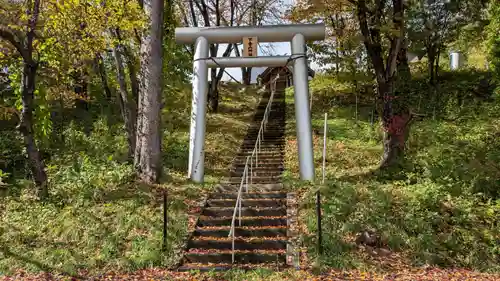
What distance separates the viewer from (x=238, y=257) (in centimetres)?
782

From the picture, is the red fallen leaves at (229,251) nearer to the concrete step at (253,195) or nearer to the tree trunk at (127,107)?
the concrete step at (253,195)

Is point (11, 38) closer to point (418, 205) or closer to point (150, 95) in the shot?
point (150, 95)

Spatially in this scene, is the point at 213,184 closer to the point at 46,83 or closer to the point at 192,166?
the point at 192,166

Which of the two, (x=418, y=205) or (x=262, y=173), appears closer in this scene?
(x=418, y=205)

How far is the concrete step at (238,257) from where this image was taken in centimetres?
772

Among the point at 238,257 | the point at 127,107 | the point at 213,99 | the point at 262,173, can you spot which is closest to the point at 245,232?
the point at 238,257

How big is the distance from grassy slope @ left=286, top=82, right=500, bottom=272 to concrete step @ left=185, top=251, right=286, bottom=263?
708mm

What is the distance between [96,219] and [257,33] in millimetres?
7110

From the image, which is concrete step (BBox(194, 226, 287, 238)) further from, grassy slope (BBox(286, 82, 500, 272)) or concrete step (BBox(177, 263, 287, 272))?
concrete step (BBox(177, 263, 287, 272))

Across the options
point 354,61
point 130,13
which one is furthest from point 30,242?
point 354,61

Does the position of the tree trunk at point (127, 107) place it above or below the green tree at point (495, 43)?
below

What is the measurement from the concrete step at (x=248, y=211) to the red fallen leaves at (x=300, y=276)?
2440mm

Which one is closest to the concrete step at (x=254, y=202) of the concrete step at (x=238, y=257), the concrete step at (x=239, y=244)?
the concrete step at (x=239, y=244)

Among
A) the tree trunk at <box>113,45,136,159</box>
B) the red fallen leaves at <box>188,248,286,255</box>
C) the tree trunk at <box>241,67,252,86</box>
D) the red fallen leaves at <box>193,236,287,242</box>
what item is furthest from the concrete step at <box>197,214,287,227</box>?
the tree trunk at <box>241,67,252,86</box>
